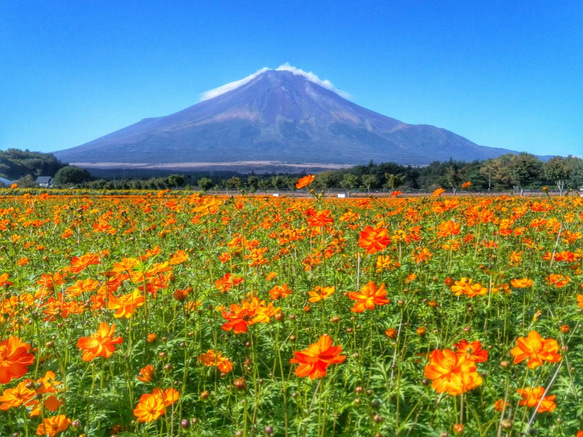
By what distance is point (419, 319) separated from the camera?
8.73 ft

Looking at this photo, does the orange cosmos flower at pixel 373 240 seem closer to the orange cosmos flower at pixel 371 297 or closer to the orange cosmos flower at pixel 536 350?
the orange cosmos flower at pixel 371 297

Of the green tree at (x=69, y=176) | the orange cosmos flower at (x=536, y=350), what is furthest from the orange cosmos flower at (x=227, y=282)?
the green tree at (x=69, y=176)

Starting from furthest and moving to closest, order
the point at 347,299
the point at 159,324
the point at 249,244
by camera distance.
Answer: the point at 249,244, the point at 347,299, the point at 159,324

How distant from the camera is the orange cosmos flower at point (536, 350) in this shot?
3.44 feet

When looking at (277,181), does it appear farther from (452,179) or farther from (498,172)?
(498,172)

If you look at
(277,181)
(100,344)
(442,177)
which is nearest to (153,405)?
(100,344)

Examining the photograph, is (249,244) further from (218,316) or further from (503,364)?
(503,364)

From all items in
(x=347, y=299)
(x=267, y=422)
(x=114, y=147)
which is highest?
(x=114, y=147)

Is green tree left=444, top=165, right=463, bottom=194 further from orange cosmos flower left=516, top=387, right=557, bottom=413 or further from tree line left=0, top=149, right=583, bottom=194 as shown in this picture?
orange cosmos flower left=516, top=387, right=557, bottom=413

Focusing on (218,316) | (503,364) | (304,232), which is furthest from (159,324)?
(503,364)

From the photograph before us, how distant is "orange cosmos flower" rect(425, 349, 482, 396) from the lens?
98 centimetres

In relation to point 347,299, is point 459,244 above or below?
above

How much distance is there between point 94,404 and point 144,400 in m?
0.45

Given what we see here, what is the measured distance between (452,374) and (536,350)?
0.23 meters
